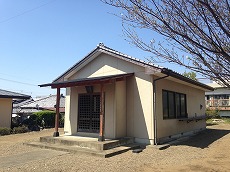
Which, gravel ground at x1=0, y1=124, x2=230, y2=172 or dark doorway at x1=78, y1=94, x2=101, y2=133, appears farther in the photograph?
dark doorway at x1=78, y1=94, x2=101, y2=133

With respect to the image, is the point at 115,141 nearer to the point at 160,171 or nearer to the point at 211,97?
the point at 160,171

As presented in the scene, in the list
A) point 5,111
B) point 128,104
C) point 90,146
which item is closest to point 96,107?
point 128,104

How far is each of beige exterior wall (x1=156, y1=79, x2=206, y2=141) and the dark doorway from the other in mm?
2958

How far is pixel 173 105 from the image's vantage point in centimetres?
1264

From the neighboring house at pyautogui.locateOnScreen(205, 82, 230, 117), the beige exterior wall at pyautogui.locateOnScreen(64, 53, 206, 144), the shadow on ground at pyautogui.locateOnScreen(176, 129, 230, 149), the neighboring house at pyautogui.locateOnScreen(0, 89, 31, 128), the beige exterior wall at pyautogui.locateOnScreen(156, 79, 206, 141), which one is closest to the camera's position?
the beige exterior wall at pyautogui.locateOnScreen(64, 53, 206, 144)

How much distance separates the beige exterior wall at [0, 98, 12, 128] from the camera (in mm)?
16969

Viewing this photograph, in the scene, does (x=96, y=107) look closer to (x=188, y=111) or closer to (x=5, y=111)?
(x=188, y=111)

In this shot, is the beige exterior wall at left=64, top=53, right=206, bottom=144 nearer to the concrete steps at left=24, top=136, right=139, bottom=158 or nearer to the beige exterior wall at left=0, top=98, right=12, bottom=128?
the concrete steps at left=24, top=136, right=139, bottom=158

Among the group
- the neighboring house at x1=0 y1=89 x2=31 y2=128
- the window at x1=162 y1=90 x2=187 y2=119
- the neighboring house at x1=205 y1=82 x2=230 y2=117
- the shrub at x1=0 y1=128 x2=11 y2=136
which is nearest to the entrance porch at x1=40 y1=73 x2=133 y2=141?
the window at x1=162 y1=90 x2=187 y2=119

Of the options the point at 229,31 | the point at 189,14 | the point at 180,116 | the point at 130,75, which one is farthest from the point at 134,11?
the point at 180,116

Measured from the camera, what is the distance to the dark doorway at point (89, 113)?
442 inches

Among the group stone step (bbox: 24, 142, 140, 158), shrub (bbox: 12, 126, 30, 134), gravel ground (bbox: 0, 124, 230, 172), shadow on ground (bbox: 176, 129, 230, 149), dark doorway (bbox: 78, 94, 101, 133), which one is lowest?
gravel ground (bbox: 0, 124, 230, 172)

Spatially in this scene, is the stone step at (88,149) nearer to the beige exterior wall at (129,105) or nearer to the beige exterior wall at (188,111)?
the beige exterior wall at (129,105)

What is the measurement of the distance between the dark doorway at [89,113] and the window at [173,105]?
3.36m
